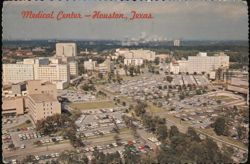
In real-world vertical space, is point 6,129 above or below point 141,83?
below

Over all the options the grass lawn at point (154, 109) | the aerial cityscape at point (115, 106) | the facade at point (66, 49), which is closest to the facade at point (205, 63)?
the aerial cityscape at point (115, 106)

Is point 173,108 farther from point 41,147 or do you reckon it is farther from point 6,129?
point 6,129

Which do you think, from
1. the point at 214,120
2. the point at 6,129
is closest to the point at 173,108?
the point at 214,120

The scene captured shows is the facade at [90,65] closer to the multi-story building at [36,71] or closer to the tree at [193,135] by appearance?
the multi-story building at [36,71]

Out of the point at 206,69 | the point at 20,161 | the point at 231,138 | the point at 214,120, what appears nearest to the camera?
the point at 20,161

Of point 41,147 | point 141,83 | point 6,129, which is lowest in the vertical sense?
Answer: point 41,147

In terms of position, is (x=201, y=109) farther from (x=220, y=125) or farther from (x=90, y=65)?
(x=90, y=65)
